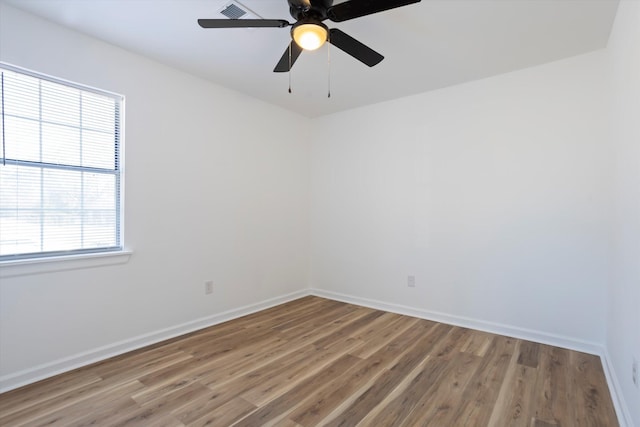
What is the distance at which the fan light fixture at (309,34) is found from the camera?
181 cm

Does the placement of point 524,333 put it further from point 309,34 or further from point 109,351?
point 109,351

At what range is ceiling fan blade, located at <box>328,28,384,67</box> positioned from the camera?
2.03m

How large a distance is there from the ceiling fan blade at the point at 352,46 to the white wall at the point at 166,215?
186cm

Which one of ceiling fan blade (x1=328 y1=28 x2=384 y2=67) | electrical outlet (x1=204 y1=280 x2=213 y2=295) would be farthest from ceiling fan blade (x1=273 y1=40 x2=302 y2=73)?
electrical outlet (x1=204 y1=280 x2=213 y2=295)

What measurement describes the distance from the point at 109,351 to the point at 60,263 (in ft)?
2.76

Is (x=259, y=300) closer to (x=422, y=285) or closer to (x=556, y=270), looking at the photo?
(x=422, y=285)

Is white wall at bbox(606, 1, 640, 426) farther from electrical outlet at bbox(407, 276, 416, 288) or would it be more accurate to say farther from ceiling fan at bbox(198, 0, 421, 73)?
electrical outlet at bbox(407, 276, 416, 288)

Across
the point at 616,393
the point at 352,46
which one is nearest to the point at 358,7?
the point at 352,46

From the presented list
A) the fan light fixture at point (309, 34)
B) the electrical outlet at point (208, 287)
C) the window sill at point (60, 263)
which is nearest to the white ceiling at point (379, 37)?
the fan light fixture at point (309, 34)

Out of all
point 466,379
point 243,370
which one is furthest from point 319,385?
point 466,379

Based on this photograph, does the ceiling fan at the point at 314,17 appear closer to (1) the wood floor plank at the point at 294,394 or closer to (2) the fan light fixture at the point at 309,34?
(2) the fan light fixture at the point at 309,34

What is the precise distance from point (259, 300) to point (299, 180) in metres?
1.75

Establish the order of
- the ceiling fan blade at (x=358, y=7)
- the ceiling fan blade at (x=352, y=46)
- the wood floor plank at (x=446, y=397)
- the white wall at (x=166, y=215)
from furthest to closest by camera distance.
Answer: the white wall at (x=166, y=215) → the ceiling fan blade at (x=352, y=46) → the wood floor plank at (x=446, y=397) → the ceiling fan blade at (x=358, y=7)

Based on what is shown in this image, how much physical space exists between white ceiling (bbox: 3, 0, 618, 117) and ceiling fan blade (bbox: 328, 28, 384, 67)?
32 cm
